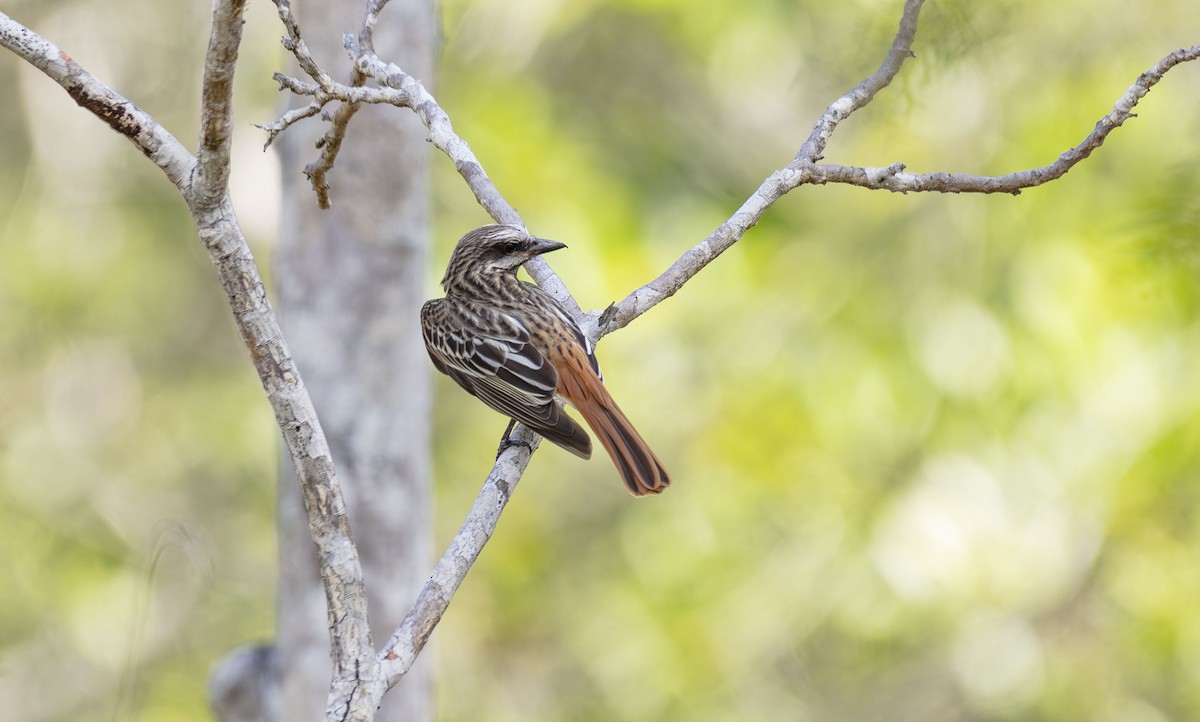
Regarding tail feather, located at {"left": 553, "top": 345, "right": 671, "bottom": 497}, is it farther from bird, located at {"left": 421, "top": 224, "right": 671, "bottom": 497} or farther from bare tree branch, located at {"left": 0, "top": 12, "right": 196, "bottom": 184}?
bare tree branch, located at {"left": 0, "top": 12, "right": 196, "bottom": 184}

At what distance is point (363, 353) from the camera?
5.59 metres

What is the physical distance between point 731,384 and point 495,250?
4764mm

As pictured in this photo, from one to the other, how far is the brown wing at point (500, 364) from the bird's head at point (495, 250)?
16cm

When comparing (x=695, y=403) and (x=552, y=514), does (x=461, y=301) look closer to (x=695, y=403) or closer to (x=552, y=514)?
(x=695, y=403)

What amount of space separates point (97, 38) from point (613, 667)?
22.9 ft

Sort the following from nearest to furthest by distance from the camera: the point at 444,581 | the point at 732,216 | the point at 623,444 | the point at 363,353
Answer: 1. the point at 444,581
2. the point at 732,216
3. the point at 623,444
4. the point at 363,353

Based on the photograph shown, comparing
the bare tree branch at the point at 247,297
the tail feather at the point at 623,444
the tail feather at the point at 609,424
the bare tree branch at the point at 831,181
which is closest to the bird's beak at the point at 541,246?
the tail feather at the point at 609,424

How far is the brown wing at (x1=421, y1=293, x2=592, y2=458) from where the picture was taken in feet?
13.1

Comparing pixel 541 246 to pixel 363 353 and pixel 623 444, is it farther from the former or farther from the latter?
pixel 363 353

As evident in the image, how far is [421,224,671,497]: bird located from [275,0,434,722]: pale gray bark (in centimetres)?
65

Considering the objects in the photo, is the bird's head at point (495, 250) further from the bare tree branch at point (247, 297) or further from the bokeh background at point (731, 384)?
the bokeh background at point (731, 384)

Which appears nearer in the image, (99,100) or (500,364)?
(99,100)

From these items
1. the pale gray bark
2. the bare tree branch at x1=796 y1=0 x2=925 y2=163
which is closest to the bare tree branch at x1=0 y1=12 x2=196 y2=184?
the bare tree branch at x1=796 y1=0 x2=925 y2=163

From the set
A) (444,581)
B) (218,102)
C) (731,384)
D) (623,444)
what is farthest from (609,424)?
(731,384)
